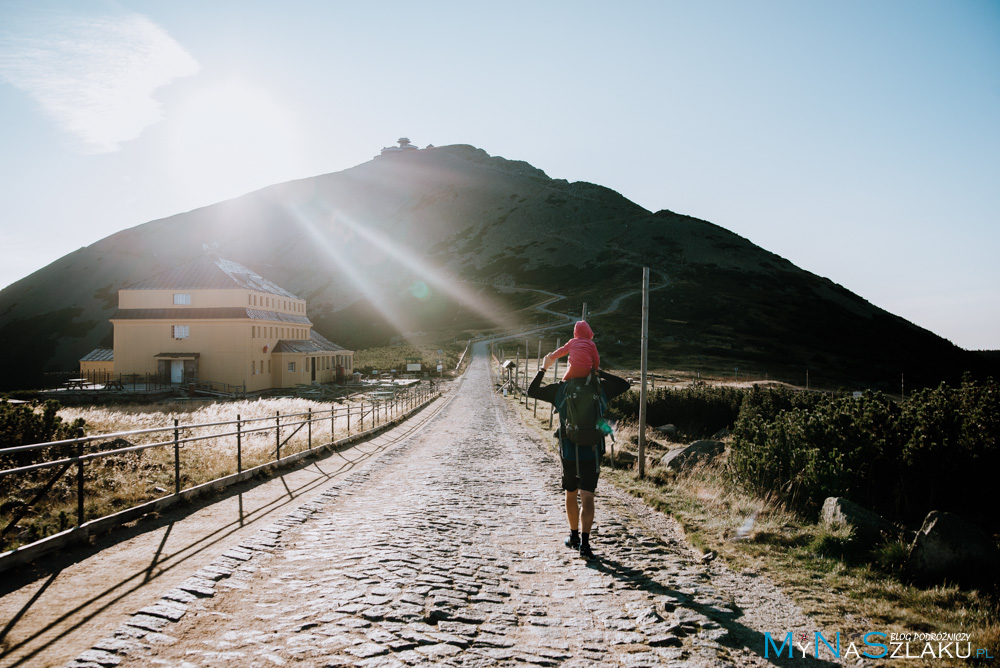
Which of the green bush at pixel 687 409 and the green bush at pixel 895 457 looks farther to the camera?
the green bush at pixel 687 409

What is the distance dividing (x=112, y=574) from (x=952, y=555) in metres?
7.82

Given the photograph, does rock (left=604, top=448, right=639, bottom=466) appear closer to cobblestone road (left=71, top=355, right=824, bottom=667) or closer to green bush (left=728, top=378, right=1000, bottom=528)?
green bush (left=728, top=378, right=1000, bottom=528)

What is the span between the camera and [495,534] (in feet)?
21.6

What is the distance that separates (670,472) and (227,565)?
829 cm

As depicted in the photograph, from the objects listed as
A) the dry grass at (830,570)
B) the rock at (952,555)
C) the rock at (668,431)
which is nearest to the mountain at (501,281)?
the rock at (668,431)

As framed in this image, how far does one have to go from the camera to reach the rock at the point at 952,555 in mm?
4801

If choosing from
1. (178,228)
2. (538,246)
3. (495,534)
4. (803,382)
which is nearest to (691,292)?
(803,382)

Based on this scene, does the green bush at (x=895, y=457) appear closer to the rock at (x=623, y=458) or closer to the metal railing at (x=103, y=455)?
the rock at (x=623, y=458)

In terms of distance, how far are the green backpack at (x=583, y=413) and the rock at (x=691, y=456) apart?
638 cm

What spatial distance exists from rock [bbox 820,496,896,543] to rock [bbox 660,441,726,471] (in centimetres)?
472

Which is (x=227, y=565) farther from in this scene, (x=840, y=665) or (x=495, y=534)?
(x=840, y=665)

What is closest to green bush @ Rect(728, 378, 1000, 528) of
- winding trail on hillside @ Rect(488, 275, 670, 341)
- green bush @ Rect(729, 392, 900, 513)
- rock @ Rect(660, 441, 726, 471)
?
green bush @ Rect(729, 392, 900, 513)

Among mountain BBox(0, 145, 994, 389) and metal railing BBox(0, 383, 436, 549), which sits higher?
mountain BBox(0, 145, 994, 389)

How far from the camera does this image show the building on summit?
41.4 m
